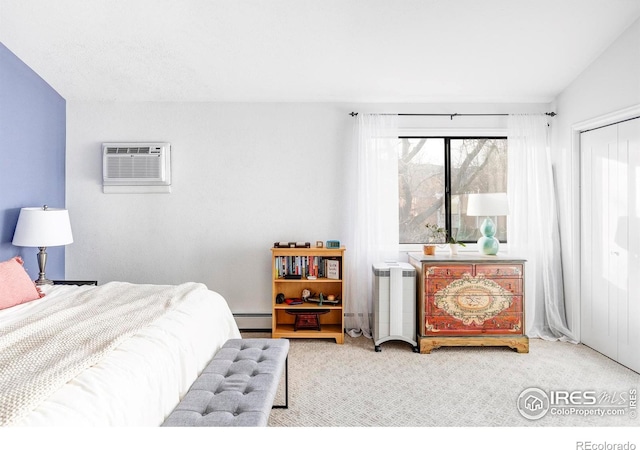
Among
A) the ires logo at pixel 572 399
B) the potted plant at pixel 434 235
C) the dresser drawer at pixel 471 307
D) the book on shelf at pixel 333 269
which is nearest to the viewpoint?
the ires logo at pixel 572 399

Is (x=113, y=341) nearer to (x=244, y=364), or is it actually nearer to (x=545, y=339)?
(x=244, y=364)

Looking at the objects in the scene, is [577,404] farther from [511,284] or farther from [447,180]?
[447,180]

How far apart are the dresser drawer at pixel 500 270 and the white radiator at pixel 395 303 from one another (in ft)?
1.89

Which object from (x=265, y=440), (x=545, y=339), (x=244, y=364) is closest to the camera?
(x=265, y=440)

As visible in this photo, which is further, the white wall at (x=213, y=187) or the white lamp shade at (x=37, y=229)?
the white wall at (x=213, y=187)

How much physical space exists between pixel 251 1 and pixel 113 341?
2320mm

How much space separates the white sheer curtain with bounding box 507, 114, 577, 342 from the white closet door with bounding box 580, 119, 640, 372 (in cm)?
27

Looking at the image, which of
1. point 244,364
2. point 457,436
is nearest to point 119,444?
point 457,436

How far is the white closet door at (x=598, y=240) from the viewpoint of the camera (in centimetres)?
322

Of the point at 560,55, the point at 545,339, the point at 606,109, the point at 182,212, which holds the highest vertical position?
the point at 560,55

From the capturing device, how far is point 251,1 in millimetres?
2762

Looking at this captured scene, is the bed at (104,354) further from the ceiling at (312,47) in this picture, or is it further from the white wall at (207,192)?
the ceiling at (312,47)

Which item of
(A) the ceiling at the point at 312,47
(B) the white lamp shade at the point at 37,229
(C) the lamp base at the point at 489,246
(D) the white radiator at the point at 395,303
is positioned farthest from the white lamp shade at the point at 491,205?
(B) the white lamp shade at the point at 37,229

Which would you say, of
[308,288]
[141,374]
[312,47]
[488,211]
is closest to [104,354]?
[141,374]
